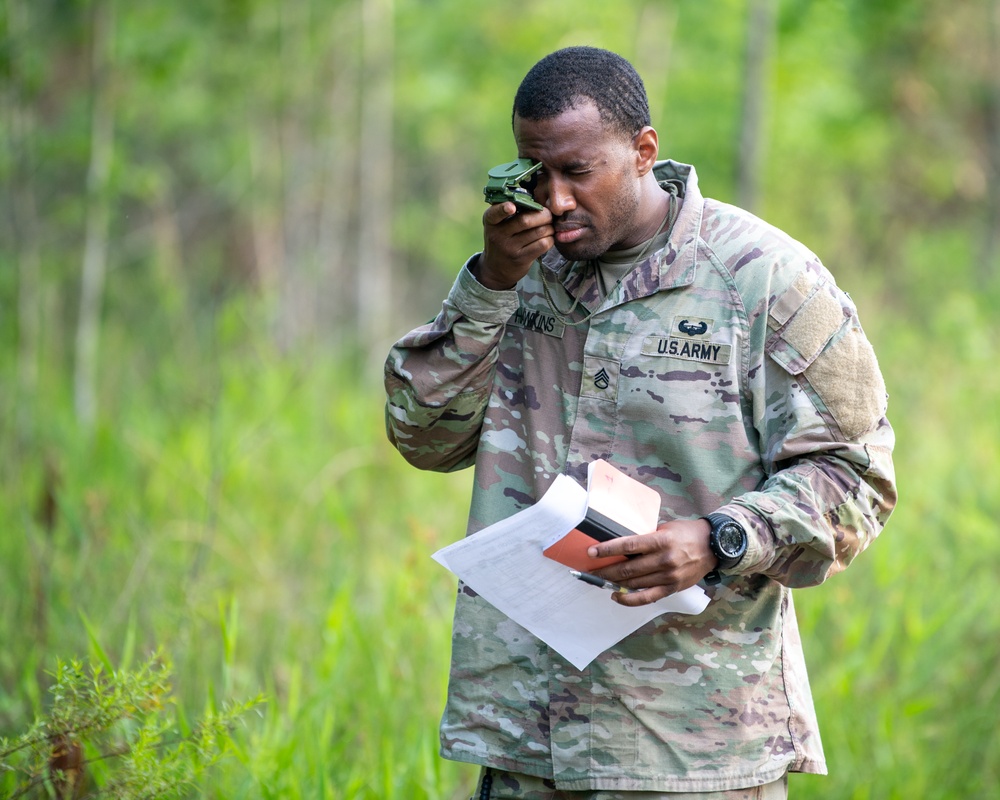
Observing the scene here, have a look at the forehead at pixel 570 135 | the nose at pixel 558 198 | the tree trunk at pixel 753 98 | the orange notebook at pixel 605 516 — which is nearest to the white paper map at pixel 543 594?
the orange notebook at pixel 605 516

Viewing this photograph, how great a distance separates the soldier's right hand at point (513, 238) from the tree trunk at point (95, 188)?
5.12m

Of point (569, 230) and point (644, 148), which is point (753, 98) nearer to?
point (644, 148)

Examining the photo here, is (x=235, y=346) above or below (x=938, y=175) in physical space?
below

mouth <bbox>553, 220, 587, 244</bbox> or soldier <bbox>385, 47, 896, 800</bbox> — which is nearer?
soldier <bbox>385, 47, 896, 800</bbox>

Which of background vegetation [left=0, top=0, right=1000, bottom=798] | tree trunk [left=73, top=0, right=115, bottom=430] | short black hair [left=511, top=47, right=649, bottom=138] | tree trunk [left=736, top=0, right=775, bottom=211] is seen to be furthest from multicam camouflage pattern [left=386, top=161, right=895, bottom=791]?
tree trunk [left=73, top=0, right=115, bottom=430]

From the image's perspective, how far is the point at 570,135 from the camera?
2146 millimetres

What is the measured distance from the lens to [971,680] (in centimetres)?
416

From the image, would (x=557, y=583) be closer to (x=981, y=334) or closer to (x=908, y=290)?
(x=981, y=334)

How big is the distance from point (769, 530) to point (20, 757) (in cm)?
178

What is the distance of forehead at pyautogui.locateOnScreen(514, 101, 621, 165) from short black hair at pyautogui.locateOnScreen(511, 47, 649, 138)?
0.04 ft

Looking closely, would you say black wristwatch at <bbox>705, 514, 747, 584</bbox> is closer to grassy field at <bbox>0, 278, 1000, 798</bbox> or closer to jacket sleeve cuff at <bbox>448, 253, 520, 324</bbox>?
jacket sleeve cuff at <bbox>448, 253, 520, 324</bbox>

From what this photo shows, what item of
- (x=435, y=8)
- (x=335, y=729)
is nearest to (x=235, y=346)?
(x=435, y=8)

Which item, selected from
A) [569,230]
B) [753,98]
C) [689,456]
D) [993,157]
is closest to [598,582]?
[689,456]

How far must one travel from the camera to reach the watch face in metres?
1.90
